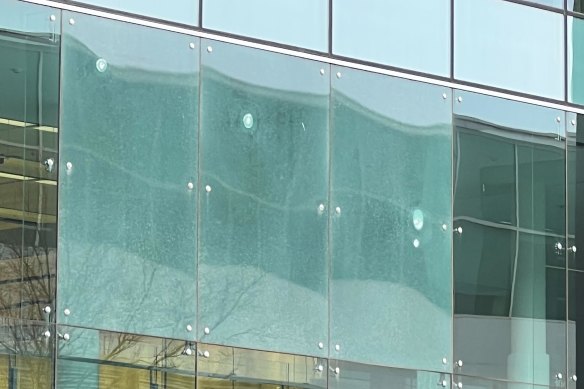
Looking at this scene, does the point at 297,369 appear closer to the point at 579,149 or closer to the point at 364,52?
the point at 364,52

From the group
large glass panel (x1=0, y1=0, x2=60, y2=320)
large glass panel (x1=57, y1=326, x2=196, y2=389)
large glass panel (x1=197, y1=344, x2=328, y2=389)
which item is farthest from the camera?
large glass panel (x1=197, y1=344, x2=328, y2=389)

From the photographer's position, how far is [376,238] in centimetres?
1823

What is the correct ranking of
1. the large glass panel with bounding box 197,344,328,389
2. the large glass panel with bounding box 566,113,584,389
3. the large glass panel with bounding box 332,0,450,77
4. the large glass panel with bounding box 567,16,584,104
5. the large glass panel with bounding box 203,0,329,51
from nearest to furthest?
1. the large glass panel with bounding box 197,344,328,389
2. the large glass panel with bounding box 203,0,329,51
3. the large glass panel with bounding box 332,0,450,77
4. the large glass panel with bounding box 566,113,584,389
5. the large glass panel with bounding box 567,16,584,104

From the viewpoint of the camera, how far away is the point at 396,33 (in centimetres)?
1877

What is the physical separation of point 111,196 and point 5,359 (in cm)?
192

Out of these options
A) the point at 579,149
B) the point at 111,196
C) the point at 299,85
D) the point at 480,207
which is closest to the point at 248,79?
the point at 299,85

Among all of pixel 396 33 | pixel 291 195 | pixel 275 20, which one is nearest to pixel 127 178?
pixel 291 195

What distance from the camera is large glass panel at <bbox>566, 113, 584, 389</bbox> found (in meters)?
20.2

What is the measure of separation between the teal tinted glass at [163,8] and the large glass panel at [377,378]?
3.89 metres

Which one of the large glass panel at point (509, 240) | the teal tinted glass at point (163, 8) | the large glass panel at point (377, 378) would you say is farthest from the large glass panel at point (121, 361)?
the large glass panel at point (509, 240)

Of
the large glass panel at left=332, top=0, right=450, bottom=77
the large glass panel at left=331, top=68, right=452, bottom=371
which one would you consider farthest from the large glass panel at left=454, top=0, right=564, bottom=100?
A: the large glass panel at left=331, top=68, right=452, bottom=371

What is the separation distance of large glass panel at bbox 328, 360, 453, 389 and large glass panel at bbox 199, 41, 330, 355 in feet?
1.24

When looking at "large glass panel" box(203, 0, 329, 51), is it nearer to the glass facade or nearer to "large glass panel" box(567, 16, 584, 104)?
the glass facade

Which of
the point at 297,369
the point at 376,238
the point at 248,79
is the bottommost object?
the point at 297,369
